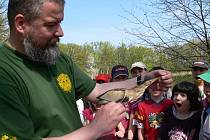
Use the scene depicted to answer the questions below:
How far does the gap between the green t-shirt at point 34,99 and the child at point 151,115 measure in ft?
8.36

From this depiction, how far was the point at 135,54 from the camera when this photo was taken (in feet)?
111

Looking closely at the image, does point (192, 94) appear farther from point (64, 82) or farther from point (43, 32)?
point (43, 32)

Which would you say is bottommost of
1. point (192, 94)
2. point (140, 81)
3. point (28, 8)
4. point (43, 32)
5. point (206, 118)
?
point (206, 118)

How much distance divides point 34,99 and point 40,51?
0.34 m

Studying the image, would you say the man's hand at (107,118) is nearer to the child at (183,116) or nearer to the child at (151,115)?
the child at (183,116)

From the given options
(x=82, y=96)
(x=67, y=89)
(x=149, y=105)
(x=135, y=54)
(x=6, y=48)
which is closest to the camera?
(x=6, y=48)

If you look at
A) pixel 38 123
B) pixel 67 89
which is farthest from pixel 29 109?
pixel 67 89

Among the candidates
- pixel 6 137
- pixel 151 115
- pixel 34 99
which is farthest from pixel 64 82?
pixel 151 115

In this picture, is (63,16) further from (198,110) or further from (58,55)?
(198,110)

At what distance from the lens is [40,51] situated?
2527mm

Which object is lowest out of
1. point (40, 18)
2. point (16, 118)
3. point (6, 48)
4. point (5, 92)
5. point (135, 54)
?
point (135, 54)

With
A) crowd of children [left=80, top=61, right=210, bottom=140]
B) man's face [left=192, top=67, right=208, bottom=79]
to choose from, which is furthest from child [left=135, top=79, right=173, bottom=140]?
man's face [left=192, top=67, right=208, bottom=79]

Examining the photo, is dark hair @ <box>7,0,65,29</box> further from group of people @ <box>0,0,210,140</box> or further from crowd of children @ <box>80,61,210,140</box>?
crowd of children @ <box>80,61,210,140</box>

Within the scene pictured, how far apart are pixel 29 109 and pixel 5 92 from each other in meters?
0.21
